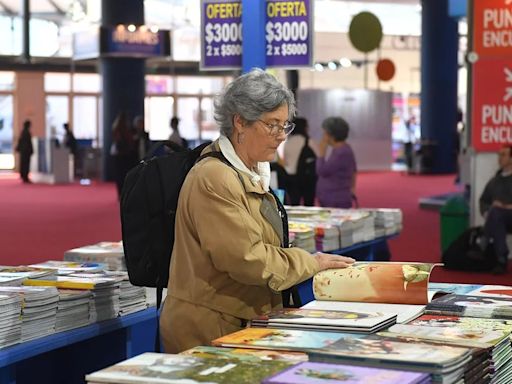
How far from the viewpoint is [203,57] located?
6707mm

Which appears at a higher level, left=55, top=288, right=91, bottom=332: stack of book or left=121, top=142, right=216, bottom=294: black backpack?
left=121, top=142, right=216, bottom=294: black backpack

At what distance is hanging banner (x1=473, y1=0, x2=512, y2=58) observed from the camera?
32.6ft

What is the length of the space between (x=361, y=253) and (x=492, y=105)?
3.39 m

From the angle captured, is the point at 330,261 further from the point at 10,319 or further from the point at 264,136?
the point at 10,319

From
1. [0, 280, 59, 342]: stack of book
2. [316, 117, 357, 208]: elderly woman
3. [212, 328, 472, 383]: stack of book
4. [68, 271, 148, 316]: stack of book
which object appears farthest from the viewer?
[316, 117, 357, 208]: elderly woman

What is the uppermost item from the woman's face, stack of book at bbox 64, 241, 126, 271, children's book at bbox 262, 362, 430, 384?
the woman's face

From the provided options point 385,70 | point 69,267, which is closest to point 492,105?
point 69,267

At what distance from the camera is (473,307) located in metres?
2.96

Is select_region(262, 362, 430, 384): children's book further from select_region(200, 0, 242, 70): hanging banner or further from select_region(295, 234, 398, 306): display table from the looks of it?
select_region(200, 0, 242, 70): hanging banner

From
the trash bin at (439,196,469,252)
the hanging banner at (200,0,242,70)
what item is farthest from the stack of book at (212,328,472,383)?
the trash bin at (439,196,469,252)

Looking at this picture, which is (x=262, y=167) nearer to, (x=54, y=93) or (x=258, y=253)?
(x=258, y=253)

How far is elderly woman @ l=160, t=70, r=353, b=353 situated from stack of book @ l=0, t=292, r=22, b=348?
2.01 ft

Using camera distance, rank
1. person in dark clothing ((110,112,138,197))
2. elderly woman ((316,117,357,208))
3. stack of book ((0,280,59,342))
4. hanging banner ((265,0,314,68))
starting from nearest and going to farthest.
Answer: stack of book ((0,280,59,342)), hanging banner ((265,0,314,68)), elderly woman ((316,117,357,208)), person in dark clothing ((110,112,138,197))

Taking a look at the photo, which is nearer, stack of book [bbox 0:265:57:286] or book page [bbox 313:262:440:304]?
book page [bbox 313:262:440:304]
